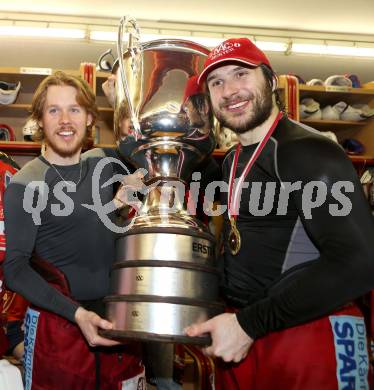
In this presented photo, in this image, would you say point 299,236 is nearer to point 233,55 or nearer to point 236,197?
point 236,197

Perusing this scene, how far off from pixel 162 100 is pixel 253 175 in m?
0.28

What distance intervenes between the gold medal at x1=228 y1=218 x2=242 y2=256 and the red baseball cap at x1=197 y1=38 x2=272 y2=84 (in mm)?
363

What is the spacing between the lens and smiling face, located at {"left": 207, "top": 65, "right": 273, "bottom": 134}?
Answer: 3.80 ft

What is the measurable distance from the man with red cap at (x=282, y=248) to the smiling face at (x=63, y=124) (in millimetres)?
509

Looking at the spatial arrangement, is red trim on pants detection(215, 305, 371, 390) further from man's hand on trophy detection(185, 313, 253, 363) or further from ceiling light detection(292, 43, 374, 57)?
A: ceiling light detection(292, 43, 374, 57)

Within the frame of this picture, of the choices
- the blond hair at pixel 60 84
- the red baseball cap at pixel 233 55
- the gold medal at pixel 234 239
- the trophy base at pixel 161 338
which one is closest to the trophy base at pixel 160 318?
the trophy base at pixel 161 338

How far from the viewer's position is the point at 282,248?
1105mm

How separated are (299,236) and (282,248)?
0.16ft

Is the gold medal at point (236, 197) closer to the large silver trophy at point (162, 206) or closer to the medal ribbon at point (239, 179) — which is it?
the medal ribbon at point (239, 179)

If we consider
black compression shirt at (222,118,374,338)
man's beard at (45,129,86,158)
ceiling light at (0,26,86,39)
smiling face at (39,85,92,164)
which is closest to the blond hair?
smiling face at (39,85,92,164)

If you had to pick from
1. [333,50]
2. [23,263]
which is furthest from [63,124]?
[333,50]

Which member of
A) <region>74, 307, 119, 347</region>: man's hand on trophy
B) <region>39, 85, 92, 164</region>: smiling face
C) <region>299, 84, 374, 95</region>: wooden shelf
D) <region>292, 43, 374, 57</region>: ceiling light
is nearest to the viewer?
<region>74, 307, 119, 347</region>: man's hand on trophy

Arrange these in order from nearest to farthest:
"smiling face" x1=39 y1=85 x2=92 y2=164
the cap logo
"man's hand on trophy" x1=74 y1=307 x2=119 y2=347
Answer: "man's hand on trophy" x1=74 y1=307 x2=119 y2=347 < the cap logo < "smiling face" x1=39 y1=85 x2=92 y2=164

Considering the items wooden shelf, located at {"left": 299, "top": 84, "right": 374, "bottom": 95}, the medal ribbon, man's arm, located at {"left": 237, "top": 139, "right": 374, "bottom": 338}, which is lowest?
man's arm, located at {"left": 237, "top": 139, "right": 374, "bottom": 338}
